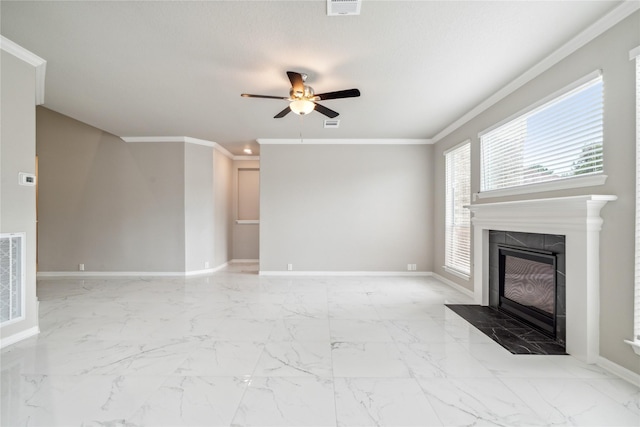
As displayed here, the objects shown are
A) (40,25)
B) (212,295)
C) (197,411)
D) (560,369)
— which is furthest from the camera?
(212,295)

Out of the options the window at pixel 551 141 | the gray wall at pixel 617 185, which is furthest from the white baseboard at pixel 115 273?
the gray wall at pixel 617 185

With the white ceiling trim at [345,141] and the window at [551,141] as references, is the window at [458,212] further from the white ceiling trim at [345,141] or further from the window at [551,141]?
the white ceiling trim at [345,141]

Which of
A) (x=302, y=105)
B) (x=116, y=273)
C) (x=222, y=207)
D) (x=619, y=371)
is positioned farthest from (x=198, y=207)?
(x=619, y=371)

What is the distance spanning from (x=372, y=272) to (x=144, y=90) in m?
4.91

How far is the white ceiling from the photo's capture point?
7.36 feet

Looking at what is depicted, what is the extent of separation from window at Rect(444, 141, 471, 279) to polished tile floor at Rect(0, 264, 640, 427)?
144 centimetres

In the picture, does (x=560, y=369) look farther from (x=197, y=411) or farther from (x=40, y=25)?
(x=40, y=25)

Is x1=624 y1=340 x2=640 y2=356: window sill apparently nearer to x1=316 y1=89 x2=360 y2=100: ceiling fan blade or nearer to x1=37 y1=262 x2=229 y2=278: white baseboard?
x1=316 y1=89 x2=360 y2=100: ceiling fan blade

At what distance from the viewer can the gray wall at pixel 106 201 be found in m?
5.82

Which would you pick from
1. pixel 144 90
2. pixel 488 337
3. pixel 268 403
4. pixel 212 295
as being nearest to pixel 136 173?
pixel 144 90

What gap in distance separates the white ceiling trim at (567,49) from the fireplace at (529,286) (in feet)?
6.16

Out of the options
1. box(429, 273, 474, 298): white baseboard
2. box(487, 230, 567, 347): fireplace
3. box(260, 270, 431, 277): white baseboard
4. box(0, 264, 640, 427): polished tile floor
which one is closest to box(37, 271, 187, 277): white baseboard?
box(260, 270, 431, 277): white baseboard

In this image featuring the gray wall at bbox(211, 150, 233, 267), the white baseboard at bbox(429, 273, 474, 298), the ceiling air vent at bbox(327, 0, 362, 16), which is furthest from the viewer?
the gray wall at bbox(211, 150, 233, 267)

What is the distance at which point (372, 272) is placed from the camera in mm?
5973
